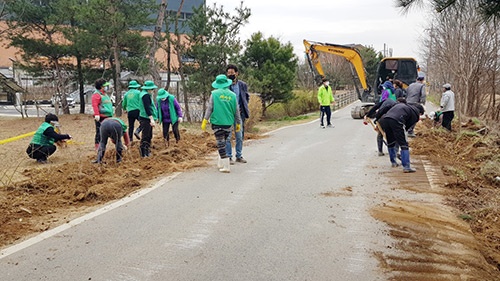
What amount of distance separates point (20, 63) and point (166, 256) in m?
22.6

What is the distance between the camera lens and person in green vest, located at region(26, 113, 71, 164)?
32.6ft

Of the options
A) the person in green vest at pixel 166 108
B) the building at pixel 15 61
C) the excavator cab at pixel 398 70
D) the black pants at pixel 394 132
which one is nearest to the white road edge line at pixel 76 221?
the person in green vest at pixel 166 108

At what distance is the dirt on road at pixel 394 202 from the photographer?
4688 millimetres

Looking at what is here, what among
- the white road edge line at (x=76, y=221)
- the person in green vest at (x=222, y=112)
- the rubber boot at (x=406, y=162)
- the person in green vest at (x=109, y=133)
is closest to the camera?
the white road edge line at (x=76, y=221)

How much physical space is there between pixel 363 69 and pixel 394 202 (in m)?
16.9

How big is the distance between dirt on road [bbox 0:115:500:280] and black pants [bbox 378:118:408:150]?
0.84 metres

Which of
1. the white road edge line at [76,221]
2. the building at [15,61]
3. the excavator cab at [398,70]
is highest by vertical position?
the building at [15,61]

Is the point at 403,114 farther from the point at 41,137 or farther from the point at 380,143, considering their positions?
the point at 41,137

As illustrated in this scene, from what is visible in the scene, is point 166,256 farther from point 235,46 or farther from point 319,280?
point 235,46

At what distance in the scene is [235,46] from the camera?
21.2 m

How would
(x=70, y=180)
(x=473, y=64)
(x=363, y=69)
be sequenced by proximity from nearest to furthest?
(x=70, y=180) → (x=473, y=64) → (x=363, y=69)

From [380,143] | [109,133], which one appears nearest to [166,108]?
[109,133]

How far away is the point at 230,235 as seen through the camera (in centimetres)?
515

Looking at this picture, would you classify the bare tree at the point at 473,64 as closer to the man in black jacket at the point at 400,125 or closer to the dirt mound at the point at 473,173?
the dirt mound at the point at 473,173
